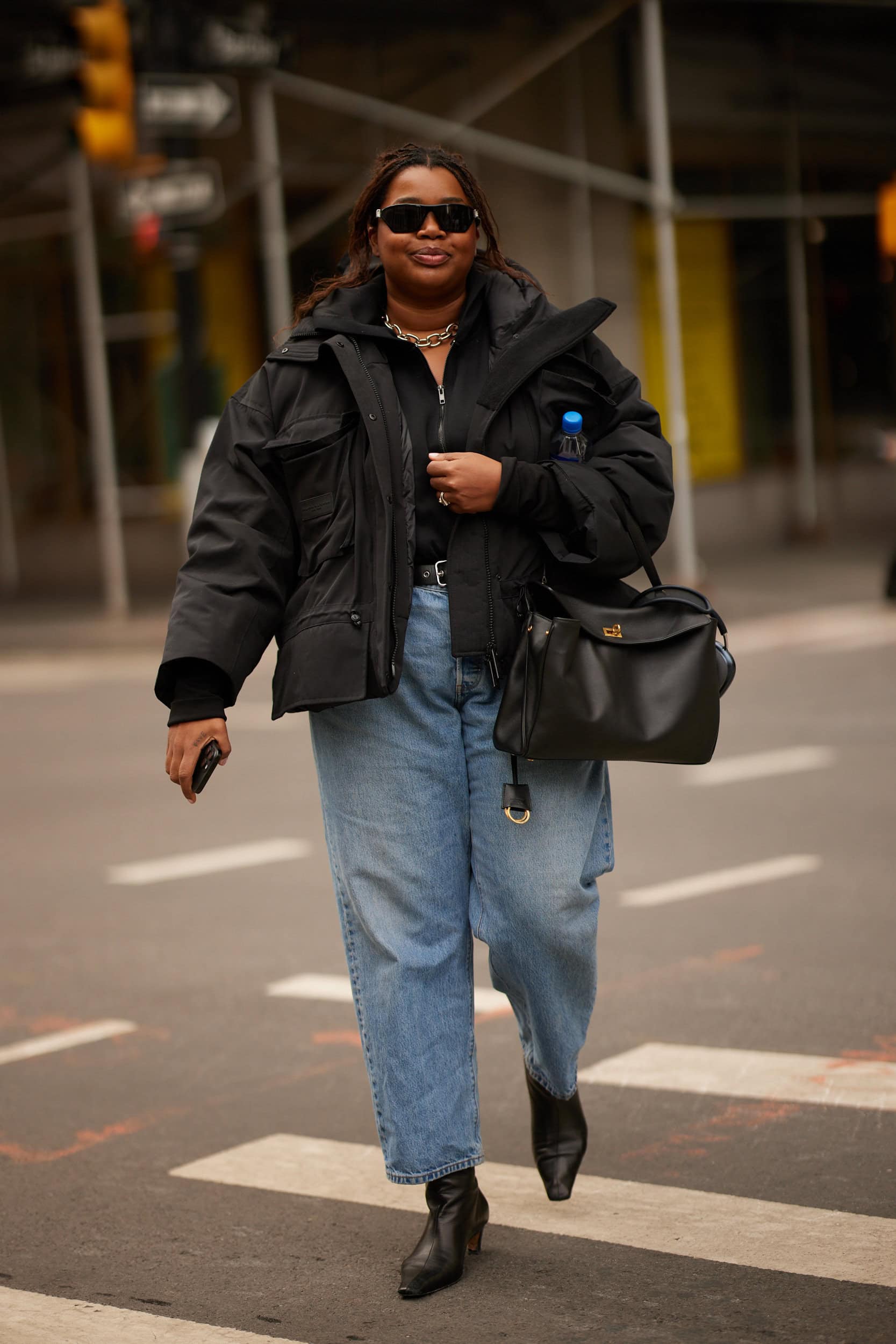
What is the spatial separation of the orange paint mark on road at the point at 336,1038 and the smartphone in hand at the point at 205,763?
1.79 meters

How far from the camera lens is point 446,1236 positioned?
369 cm

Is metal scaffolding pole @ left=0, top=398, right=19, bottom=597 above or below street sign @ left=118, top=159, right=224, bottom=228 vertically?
below

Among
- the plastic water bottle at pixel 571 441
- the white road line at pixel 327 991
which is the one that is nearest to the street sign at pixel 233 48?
the white road line at pixel 327 991

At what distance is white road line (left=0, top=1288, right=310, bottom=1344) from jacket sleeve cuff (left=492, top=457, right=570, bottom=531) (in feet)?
4.89

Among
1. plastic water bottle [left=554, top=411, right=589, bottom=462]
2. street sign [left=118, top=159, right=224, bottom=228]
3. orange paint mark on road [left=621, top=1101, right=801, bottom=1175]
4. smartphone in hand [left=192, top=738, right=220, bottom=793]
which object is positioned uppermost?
street sign [left=118, top=159, right=224, bottom=228]

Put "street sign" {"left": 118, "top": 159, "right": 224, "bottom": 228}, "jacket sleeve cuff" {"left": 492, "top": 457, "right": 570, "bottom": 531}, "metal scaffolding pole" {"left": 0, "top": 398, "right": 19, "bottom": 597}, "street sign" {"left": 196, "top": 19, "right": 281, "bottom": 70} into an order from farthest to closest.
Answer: "metal scaffolding pole" {"left": 0, "top": 398, "right": 19, "bottom": 597}, "street sign" {"left": 118, "top": 159, "right": 224, "bottom": 228}, "street sign" {"left": 196, "top": 19, "right": 281, "bottom": 70}, "jacket sleeve cuff" {"left": 492, "top": 457, "right": 570, "bottom": 531}

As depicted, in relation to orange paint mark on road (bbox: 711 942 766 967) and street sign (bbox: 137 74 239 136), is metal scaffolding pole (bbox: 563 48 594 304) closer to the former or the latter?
street sign (bbox: 137 74 239 136)

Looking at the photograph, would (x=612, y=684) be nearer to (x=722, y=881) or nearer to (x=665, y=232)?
(x=722, y=881)

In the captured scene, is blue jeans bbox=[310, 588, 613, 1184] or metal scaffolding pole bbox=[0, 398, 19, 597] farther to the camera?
metal scaffolding pole bbox=[0, 398, 19, 597]

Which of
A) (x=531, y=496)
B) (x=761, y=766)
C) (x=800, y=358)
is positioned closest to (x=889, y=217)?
(x=800, y=358)

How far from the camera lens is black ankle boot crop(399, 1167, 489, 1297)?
3621 millimetres

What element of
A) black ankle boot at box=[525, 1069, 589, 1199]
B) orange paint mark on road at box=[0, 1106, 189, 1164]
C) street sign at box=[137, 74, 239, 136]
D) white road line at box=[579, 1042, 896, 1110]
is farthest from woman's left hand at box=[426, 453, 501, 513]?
street sign at box=[137, 74, 239, 136]

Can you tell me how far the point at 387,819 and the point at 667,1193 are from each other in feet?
3.23

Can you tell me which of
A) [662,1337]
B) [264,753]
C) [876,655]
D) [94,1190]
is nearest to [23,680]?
[264,753]
